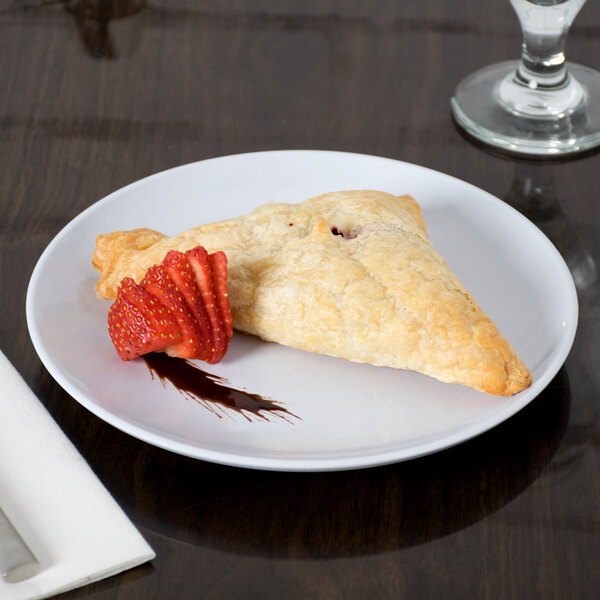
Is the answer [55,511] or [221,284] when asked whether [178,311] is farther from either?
[55,511]

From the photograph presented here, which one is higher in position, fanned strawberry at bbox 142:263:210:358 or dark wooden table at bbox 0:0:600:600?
fanned strawberry at bbox 142:263:210:358

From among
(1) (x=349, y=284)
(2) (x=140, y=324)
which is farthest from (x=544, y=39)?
(2) (x=140, y=324)

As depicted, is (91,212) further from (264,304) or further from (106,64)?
(106,64)

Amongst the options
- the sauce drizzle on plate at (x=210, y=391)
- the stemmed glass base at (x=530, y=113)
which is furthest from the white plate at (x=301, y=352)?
the stemmed glass base at (x=530, y=113)

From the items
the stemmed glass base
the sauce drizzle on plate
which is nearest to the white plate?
the sauce drizzle on plate

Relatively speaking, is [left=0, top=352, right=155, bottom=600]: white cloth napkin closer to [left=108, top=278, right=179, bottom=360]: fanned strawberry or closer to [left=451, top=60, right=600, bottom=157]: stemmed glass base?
[left=108, top=278, right=179, bottom=360]: fanned strawberry

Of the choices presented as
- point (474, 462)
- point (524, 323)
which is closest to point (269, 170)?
point (524, 323)
